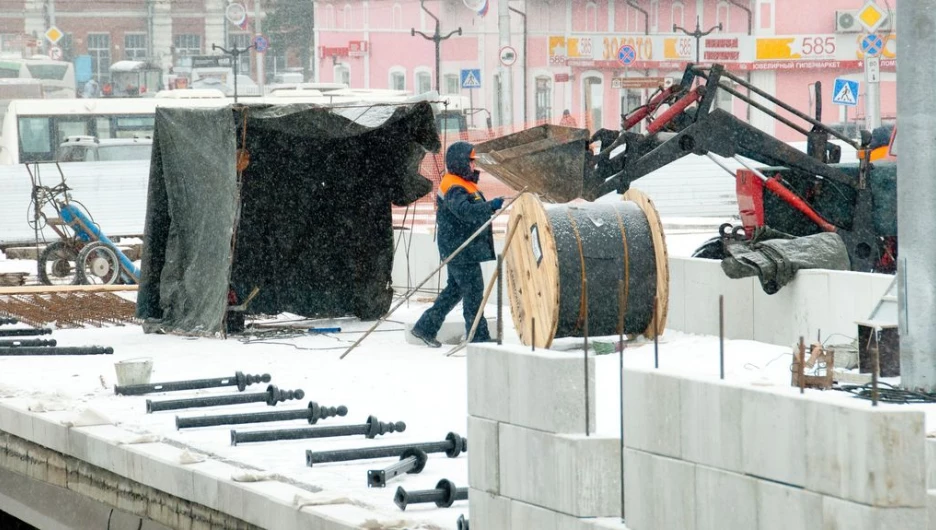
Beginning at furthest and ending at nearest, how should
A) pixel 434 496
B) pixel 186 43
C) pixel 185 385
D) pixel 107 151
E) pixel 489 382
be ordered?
pixel 186 43, pixel 107 151, pixel 185 385, pixel 434 496, pixel 489 382

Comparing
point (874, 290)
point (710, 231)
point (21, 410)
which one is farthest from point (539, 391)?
point (710, 231)

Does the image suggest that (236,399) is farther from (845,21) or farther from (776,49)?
(776,49)

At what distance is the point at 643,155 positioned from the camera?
15406 mm

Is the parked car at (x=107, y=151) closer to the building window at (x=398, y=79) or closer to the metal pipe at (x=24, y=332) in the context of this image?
the metal pipe at (x=24, y=332)

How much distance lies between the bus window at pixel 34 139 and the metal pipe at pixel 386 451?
25291mm

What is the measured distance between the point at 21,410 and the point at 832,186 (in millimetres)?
8102

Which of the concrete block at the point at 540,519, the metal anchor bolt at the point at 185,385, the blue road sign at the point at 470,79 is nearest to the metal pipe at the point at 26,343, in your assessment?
the metal anchor bolt at the point at 185,385

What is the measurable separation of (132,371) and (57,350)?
89.2 inches

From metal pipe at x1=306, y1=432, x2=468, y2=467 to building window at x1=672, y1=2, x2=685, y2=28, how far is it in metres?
44.5

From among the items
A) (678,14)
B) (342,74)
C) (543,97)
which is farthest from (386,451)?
(342,74)

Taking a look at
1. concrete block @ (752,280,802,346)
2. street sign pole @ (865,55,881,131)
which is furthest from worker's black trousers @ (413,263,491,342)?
street sign pole @ (865,55,881,131)

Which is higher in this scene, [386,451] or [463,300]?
[463,300]

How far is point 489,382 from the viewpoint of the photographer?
6668mm

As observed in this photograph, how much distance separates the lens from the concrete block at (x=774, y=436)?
5309 millimetres
